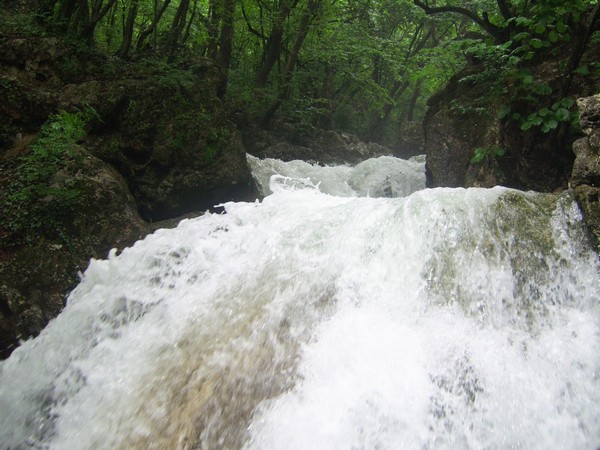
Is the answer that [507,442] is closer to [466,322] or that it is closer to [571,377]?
[571,377]

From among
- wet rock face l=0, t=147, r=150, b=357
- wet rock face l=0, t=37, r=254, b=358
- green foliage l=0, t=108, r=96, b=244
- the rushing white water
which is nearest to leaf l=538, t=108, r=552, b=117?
the rushing white water

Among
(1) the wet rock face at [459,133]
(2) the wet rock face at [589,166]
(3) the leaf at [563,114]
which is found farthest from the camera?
(1) the wet rock face at [459,133]

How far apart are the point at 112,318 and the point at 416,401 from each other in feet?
7.66

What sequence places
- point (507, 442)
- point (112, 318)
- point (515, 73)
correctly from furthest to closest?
point (515, 73)
point (112, 318)
point (507, 442)

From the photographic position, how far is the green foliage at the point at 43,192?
384 cm

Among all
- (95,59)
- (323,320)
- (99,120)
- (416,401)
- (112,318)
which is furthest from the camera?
(95,59)

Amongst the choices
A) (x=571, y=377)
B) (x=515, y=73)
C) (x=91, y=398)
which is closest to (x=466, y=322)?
(x=571, y=377)

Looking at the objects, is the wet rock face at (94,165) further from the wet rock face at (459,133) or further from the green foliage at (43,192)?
the wet rock face at (459,133)

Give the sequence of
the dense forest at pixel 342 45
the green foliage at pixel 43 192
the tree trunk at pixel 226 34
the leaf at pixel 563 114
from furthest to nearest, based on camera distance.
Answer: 1. the tree trunk at pixel 226 34
2. the dense forest at pixel 342 45
3. the leaf at pixel 563 114
4. the green foliage at pixel 43 192

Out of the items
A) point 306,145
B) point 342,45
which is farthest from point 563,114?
point 342,45

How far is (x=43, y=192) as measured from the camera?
4047mm

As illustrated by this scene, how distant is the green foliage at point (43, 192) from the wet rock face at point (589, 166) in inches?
180

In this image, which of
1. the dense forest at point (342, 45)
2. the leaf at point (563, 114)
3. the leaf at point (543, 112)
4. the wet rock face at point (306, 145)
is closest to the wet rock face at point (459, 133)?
the dense forest at point (342, 45)

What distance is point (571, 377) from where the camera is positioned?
2.31 metres
